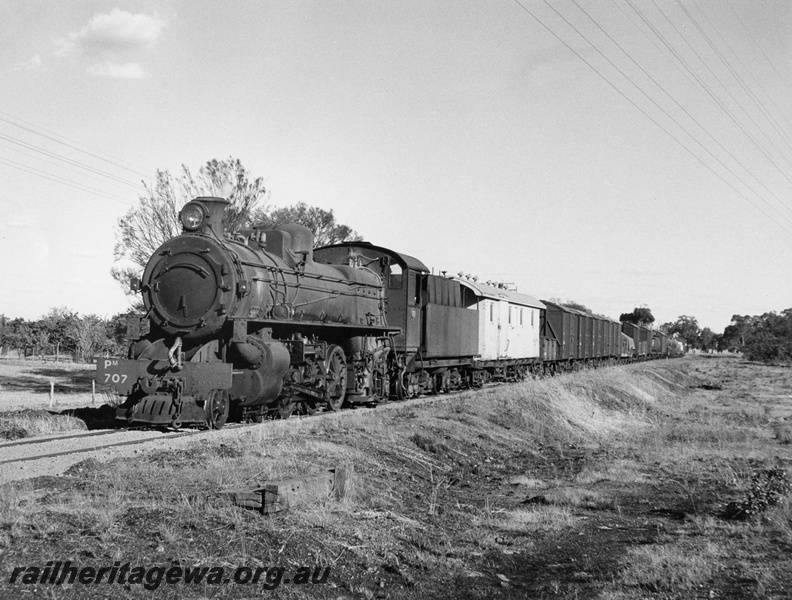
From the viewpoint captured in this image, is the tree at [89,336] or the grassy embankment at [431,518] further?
the tree at [89,336]

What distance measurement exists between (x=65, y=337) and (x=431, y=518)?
54.8m

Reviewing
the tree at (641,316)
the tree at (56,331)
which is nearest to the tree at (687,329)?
the tree at (641,316)

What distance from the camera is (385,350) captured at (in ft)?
61.0

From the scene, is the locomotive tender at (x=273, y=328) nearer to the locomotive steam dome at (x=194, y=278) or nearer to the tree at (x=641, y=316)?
the locomotive steam dome at (x=194, y=278)

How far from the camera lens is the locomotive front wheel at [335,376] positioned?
15.8 m

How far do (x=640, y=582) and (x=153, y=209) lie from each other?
78.4 ft

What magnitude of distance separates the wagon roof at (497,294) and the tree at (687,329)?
452 ft

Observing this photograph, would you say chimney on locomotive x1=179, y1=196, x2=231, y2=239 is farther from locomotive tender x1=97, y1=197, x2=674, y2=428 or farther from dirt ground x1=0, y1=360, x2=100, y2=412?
dirt ground x1=0, y1=360, x2=100, y2=412

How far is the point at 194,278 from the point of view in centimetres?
1302

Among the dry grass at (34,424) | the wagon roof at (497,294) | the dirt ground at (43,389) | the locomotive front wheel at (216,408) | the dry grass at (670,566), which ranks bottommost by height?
the dry grass at (670,566)

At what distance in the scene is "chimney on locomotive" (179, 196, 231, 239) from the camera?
43.8ft

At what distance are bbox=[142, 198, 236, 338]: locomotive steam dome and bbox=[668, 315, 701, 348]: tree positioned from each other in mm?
159276

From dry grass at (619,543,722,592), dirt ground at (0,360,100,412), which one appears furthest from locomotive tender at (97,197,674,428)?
dry grass at (619,543,722,592)

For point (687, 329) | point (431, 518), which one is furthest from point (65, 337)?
point (687, 329)
